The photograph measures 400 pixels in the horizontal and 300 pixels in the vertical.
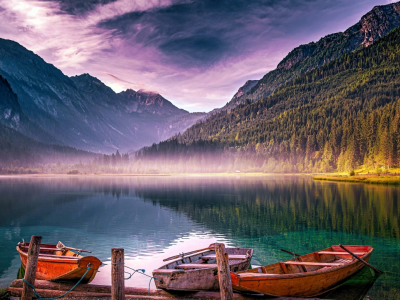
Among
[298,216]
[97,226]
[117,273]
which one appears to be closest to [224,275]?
[117,273]

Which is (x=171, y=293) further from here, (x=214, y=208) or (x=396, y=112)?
(x=396, y=112)

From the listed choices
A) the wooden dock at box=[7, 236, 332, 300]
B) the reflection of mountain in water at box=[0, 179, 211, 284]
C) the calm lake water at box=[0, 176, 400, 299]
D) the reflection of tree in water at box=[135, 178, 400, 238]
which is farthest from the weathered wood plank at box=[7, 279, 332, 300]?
the reflection of tree in water at box=[135, 178, 400, 238]

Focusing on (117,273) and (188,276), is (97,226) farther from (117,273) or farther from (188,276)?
(117,273)

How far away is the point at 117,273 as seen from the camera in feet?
54.9

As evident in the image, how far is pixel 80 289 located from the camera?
19.5 metres

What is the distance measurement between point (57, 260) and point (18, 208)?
54.8 meters

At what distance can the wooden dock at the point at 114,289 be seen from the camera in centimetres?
1662

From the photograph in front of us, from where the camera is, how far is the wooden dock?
16625 mm

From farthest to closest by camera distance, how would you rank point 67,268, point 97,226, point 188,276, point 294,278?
point 97,226 → point 67,268 → point 188,276 → point 294,278

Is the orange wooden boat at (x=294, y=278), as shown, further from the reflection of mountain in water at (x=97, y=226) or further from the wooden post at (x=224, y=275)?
the reflection of mountain in water at (x=97, y=226)

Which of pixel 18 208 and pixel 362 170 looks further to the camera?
pixel 362 170

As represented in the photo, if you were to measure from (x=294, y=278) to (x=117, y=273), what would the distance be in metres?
9.55

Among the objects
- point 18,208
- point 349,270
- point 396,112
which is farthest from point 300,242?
point 396,112

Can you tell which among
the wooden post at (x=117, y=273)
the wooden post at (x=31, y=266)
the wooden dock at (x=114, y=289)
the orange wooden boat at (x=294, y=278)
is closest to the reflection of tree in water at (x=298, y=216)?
the orange wooden boat at (x=294, y=278)
